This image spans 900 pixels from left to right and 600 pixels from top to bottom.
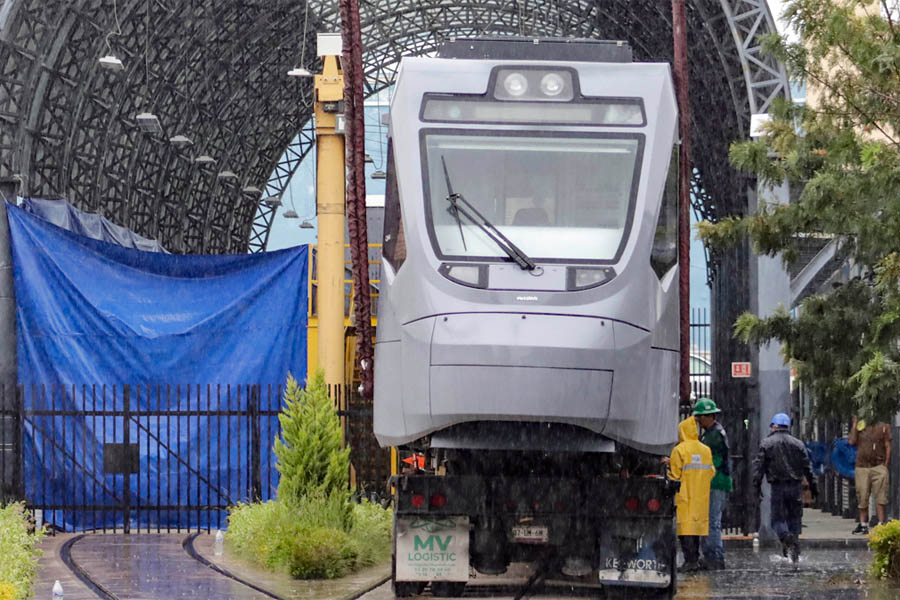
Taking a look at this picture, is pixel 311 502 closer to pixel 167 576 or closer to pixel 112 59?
pixel 167 576

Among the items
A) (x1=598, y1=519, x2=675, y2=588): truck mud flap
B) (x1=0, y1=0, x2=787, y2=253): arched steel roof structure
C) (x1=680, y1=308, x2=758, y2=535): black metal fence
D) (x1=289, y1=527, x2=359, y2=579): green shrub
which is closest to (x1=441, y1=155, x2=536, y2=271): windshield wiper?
(x1=598, y1=519, x2=675, y2=588): truck mud flap

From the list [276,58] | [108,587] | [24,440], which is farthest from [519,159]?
[276,58]

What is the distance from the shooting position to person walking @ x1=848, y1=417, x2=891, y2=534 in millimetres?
19922

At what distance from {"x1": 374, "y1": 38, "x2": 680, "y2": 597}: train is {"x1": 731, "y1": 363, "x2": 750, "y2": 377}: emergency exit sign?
10.6 meters

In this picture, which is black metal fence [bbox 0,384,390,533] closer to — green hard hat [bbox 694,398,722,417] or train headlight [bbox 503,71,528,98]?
green hard hat [bbox 694,398,722,417]

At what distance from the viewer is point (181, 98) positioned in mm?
46562

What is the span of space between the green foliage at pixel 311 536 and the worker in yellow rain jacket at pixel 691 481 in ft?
10.5

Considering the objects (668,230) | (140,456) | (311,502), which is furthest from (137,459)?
(668,230)

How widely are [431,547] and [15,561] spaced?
3272 millimetres

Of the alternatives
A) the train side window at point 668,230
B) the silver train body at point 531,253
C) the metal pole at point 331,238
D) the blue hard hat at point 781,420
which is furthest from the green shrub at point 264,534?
the blue hard hat at point 781,420

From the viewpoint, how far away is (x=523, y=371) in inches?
394

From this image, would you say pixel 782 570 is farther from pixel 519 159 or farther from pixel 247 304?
pixel 247 304

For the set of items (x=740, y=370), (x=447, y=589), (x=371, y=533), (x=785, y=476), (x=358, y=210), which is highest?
(x=358, y=210)

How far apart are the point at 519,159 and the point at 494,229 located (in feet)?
2.07
